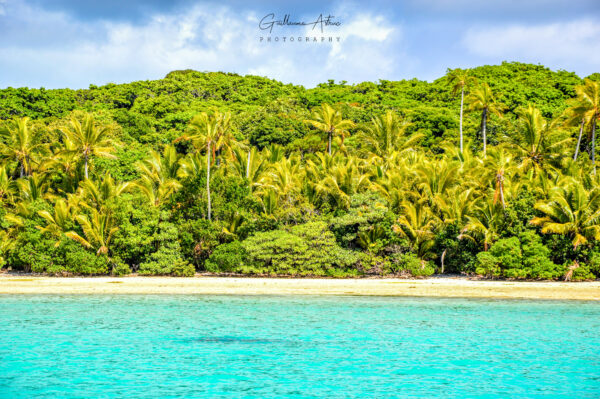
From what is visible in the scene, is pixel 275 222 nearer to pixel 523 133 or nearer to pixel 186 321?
pixel 186 321

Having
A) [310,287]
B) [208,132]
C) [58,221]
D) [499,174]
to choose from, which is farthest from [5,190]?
[499,174]

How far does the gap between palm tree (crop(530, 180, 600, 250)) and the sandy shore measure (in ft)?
7.00

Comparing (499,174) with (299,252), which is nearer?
(499,174)

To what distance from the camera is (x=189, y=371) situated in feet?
37.2

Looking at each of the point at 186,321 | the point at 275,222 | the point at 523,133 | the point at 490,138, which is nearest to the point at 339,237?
the point at 275,222

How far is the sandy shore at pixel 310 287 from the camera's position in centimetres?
2205

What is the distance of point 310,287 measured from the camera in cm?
2327

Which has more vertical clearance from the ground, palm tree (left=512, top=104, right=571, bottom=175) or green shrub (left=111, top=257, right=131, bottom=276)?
palm tree (left=512, top=104, right=571, bottom=175)

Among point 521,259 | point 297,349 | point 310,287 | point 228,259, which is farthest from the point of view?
point 228,259

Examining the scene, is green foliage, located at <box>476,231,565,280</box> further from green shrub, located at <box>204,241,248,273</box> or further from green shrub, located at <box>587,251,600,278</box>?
green shrub, located at <box>204,241,248,273</box>

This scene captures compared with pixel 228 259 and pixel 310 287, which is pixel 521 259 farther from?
pixel 228 259

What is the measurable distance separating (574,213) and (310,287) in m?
11.5

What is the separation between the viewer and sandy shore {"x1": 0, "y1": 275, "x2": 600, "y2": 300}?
72.3ft

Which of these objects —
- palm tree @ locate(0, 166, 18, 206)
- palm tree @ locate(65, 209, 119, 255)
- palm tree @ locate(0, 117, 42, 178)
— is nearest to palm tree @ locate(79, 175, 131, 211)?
palm tree @ locate(65, 209, 119, 255)
